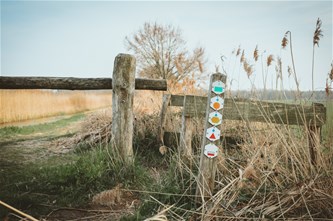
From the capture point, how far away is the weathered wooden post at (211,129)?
2086 mm

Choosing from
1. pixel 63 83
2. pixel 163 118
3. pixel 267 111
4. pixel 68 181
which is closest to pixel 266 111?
pixel 267 111

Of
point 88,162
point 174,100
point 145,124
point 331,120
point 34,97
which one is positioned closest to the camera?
point 331,120

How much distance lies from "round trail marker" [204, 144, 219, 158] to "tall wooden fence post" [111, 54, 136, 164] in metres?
1.47

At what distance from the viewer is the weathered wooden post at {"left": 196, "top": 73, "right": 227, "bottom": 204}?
6.84 ft

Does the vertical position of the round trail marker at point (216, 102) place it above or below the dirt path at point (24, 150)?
above

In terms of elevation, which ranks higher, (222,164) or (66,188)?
(222,164)

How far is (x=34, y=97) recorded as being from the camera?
12211 mm

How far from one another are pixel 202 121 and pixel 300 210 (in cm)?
253

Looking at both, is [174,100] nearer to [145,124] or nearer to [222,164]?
[145,124]

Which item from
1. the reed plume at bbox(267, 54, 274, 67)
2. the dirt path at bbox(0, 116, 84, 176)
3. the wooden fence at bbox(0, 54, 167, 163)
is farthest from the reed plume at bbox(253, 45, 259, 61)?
the dirt path at bbox(0, 116, 84, 176)

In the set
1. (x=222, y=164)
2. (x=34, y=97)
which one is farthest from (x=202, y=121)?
(x=34, y=97)

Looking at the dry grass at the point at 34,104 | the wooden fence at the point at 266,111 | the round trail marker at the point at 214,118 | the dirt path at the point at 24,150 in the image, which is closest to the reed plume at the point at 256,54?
the wooden fence at the point at 266,111

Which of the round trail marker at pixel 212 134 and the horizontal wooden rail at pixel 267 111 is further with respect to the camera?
the horizontal wooden rail at pixel 267 111

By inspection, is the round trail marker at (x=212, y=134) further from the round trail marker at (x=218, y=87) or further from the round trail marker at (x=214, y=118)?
the round trail marker at (x=218, y=87)
